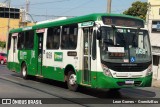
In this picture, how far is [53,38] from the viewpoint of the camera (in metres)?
18.4

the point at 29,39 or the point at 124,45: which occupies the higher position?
the point at 29,39

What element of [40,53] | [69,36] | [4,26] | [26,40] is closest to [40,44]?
[40,53]

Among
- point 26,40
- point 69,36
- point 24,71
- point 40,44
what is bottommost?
point 24,71

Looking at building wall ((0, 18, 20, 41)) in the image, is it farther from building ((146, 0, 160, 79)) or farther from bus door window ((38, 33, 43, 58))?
bus door window ((38, 33, 43, 58))

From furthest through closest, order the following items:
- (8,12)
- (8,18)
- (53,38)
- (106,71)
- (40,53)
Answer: (8,12) → (8,18) → (40,53) → (53,38) → (106,71)

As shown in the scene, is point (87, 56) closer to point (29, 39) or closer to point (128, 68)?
point (128, 68)

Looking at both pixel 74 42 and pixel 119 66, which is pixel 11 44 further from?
pixel 119 66

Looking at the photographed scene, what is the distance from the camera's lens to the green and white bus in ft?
46.8

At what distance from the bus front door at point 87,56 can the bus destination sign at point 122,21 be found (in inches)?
31.9

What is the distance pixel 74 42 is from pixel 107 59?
2.46m

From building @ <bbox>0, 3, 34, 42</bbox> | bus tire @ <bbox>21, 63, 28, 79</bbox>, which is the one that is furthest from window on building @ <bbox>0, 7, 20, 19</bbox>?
bus tire @ <bbox>21, 63, 28, 79</bbox>

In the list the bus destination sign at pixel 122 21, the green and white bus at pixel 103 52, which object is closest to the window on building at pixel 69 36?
the green and white bus at pixel 103 52

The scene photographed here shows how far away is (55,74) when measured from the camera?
719 inches

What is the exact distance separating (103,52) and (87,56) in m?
1.14
